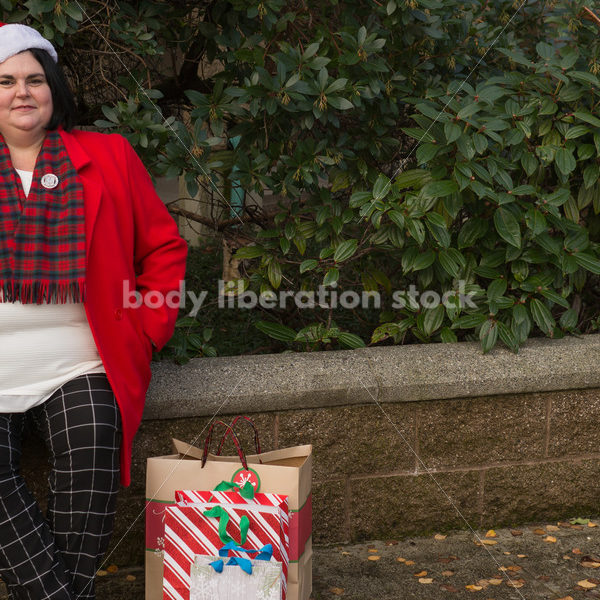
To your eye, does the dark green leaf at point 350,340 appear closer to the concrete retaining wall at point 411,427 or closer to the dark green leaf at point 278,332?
the concrete retaining wall at point 411,427

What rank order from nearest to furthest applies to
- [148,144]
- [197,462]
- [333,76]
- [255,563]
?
1. [255,563]
2. [197,462]
3. [148,144]
4. [333,76]

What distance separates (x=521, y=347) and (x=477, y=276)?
349mm

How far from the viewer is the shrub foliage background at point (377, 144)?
320 cm

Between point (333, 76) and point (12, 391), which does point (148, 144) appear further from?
point (12, 391)

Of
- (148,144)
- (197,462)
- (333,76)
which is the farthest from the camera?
(333,76)

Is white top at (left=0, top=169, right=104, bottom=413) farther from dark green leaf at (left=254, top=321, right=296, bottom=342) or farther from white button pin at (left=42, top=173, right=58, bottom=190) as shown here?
Result: dark green leaf at (left=254, top=321, right=296, bottom=342)

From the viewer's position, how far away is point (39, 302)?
2385 mm

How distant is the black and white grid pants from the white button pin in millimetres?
552

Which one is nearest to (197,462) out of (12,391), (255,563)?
(255,563)

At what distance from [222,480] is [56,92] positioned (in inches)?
48.5

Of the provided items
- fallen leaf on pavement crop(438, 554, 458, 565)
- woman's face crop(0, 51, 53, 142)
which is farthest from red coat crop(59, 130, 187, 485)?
fallen leaf on pavement crop(438, 554, 458, 565)

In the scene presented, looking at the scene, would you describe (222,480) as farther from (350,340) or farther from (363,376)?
(350,340)

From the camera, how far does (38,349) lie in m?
2.41

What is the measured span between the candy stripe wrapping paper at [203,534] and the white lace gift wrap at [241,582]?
0.04 meters
